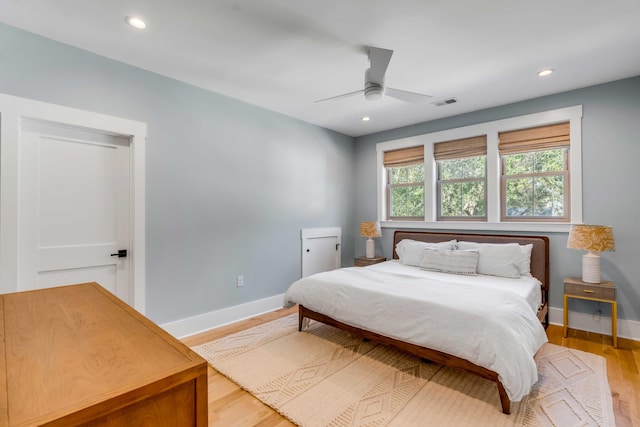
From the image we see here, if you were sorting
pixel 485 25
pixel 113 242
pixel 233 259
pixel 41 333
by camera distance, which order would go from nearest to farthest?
1. pixel 41 333
2. pixel 485 25
3. pixel 113 242
4. pixel 233 259

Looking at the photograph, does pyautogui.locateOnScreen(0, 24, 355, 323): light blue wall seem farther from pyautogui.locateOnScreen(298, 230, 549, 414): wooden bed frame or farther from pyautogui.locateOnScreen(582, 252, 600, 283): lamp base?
pyautogui.locateOnScreen(582, 252, 600, 283): lamp base

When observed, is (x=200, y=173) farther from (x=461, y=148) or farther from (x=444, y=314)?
(x=461, y=148)

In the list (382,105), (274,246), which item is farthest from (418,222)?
(274,246)

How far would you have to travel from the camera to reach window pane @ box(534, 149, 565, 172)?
3457 millimetres

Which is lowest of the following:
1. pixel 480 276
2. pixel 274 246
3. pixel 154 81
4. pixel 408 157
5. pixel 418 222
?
pixel 480 276

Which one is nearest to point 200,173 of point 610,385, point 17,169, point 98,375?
point 17,169

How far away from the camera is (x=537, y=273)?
3383mm

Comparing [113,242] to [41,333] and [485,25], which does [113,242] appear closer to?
[41,333]

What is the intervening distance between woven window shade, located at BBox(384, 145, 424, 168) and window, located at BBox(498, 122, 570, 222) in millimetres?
1071

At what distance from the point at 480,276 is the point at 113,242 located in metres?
3.73

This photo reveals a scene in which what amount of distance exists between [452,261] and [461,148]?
1666mm

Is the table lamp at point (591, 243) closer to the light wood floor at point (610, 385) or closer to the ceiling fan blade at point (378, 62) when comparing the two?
the light wood floor at point (610, 385)

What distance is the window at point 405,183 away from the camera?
15.0ft

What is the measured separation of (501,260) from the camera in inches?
128
